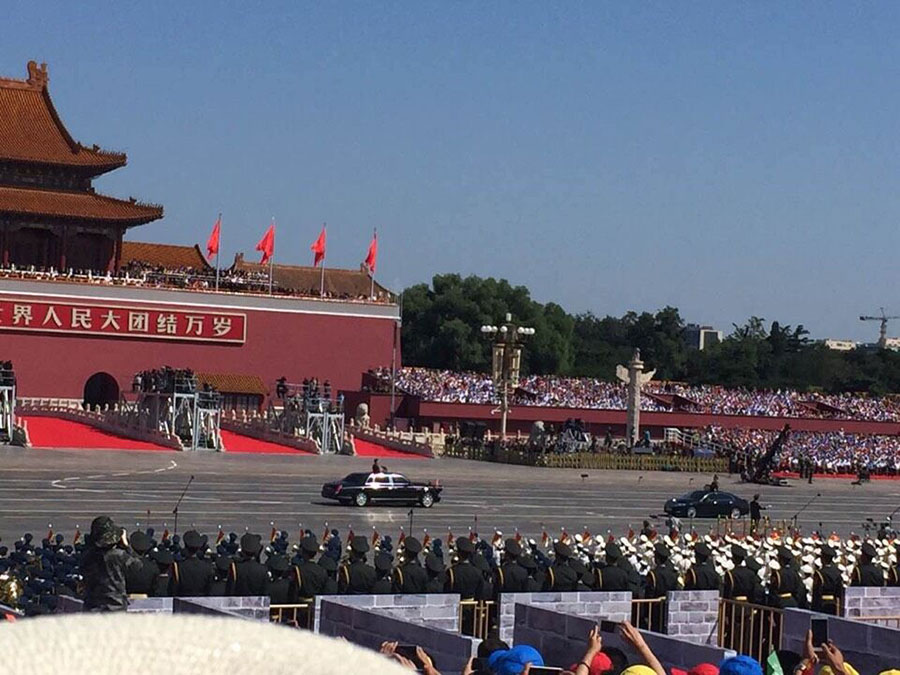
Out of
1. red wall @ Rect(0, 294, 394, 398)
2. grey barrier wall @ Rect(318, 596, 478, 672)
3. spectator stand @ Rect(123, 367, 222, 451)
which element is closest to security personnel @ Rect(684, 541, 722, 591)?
grey barrier wall @ Rect(318, 596, 478, 672)

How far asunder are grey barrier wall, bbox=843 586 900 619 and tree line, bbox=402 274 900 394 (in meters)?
70.9

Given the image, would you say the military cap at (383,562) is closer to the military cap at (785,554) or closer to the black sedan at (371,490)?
the military cap at (785,554)

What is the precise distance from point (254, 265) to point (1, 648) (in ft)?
267

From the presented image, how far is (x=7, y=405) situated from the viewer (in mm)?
49031

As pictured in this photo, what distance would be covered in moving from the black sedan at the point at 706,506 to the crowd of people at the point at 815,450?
15555 millimetres

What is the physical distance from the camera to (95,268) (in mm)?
64875

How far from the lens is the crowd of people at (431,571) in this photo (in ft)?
43.7

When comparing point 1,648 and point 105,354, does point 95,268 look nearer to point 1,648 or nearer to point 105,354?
point 105,354

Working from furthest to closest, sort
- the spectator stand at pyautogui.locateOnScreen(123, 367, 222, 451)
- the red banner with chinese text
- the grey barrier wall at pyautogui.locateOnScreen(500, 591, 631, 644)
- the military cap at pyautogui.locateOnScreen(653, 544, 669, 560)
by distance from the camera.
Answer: the red banner with chinese text < the spectator stand at pyautogui.locateOnScreen(123, 367, 222, 451) < the military cap at pyautogui.locateOnScreen(653, 544, 669, 560) < the grey barrier wall at pyautogui.locateOnScreen(500, 591, 631, 644)

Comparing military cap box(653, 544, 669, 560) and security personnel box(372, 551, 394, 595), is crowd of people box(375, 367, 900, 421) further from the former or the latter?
security personnel box(372, 551, 394, 595)

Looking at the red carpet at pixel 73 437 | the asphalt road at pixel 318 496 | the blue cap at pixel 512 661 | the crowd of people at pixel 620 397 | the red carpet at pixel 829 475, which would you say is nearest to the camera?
the blue cap at pixel 512 661

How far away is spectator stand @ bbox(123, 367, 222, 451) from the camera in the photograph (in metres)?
50.0

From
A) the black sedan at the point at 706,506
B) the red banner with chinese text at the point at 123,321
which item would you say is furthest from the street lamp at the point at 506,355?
the black sedan at the point at 706,506

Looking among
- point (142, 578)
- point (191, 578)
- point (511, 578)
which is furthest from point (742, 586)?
point (142, 578)
